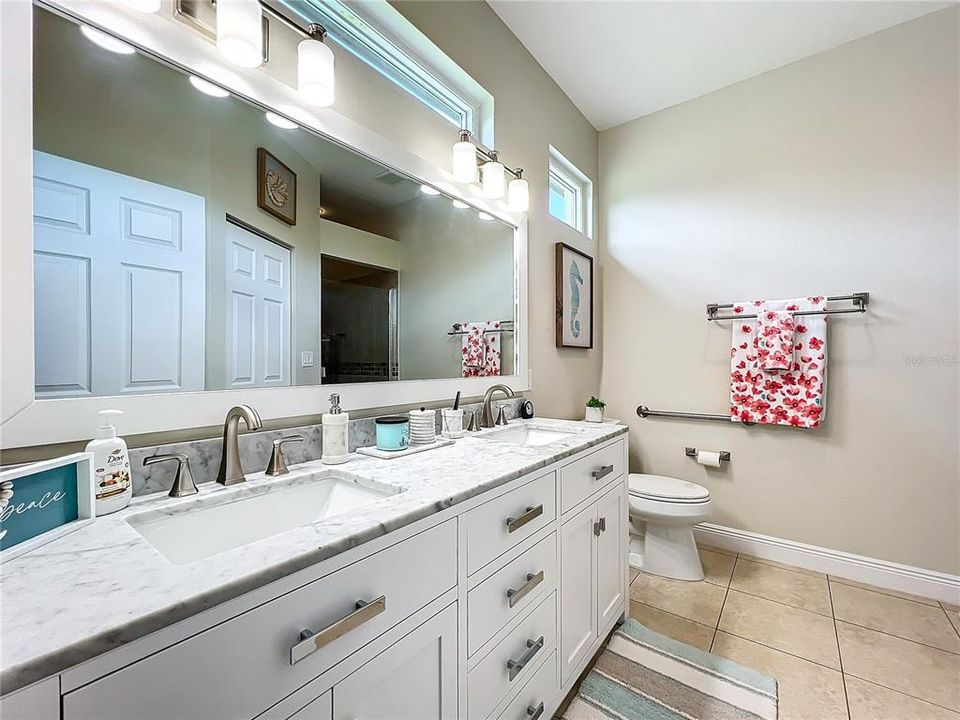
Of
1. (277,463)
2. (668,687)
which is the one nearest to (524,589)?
(277,463)

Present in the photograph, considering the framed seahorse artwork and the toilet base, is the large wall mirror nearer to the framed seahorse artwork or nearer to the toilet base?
the framed seahorse artwork

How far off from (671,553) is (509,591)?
1553 mm

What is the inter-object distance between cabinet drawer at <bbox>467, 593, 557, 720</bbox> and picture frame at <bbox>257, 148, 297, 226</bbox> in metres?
1.26

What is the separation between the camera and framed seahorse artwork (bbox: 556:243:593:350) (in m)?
2.51

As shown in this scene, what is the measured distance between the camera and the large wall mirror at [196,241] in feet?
2.76

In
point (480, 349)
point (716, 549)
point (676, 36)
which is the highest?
point (676, 36)

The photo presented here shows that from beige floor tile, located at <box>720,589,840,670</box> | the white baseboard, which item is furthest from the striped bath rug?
the white baseboard

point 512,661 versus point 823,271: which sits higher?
point 823,271

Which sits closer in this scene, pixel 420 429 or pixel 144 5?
pixel 144 5

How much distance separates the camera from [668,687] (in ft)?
4.86

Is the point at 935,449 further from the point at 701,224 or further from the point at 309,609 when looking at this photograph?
the point at 309,609

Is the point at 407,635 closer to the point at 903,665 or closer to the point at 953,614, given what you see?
the point at 903,665

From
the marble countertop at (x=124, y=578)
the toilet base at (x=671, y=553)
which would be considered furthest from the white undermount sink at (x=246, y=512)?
the toilet base at (x=671, y=553)

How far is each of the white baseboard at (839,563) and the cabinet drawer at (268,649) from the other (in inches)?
94.4
